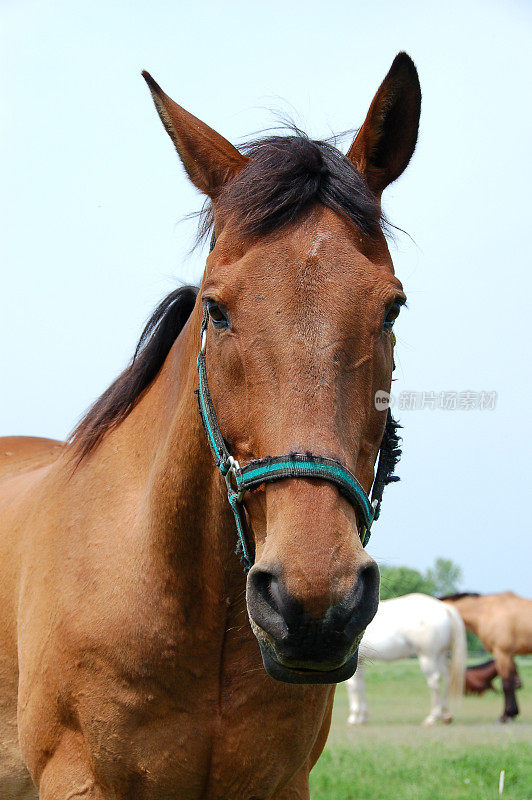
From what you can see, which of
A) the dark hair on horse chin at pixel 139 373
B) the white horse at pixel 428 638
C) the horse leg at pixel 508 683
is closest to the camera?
the dark hair on horse chin at pixel 139 373

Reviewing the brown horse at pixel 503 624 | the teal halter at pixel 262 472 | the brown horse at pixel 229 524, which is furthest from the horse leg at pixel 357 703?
the teal halter at pixel 262 472

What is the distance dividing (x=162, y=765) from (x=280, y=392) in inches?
51.3

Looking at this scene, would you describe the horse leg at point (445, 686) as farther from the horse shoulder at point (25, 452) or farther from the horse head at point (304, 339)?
the horse head at point (304, 339)

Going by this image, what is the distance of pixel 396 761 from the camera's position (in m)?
8.05

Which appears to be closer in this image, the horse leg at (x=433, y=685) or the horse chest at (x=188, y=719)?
the horse chest at (x=188, y=719)

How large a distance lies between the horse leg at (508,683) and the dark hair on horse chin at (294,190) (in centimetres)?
1490

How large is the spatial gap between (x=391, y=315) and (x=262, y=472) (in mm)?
655

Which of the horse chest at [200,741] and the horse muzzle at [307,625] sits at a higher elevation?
the horse muzzle at [307,625]

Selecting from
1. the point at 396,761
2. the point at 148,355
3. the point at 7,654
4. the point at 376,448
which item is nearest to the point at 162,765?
the point at 7,654

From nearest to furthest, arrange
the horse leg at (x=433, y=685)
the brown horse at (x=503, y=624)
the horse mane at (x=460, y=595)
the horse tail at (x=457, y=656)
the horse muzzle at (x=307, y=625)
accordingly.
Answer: the horse muzzle at (x=307, y=625) → the horse leg at (x=433, y=685) → the horse tail at (x=457, y=656) → the brown horse at (x=503, y=624) → the horse mane at (x=460, y=595)

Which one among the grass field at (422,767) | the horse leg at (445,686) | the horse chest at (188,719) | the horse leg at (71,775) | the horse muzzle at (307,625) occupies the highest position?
the horse muzzle at (307,625)

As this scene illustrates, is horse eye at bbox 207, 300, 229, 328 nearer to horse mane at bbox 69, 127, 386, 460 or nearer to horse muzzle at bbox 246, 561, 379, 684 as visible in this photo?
horse mane at bbox 69, 127, 386, 460

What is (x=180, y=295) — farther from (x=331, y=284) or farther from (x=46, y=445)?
(x=46, y=445)

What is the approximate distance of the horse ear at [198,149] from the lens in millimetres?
2650
